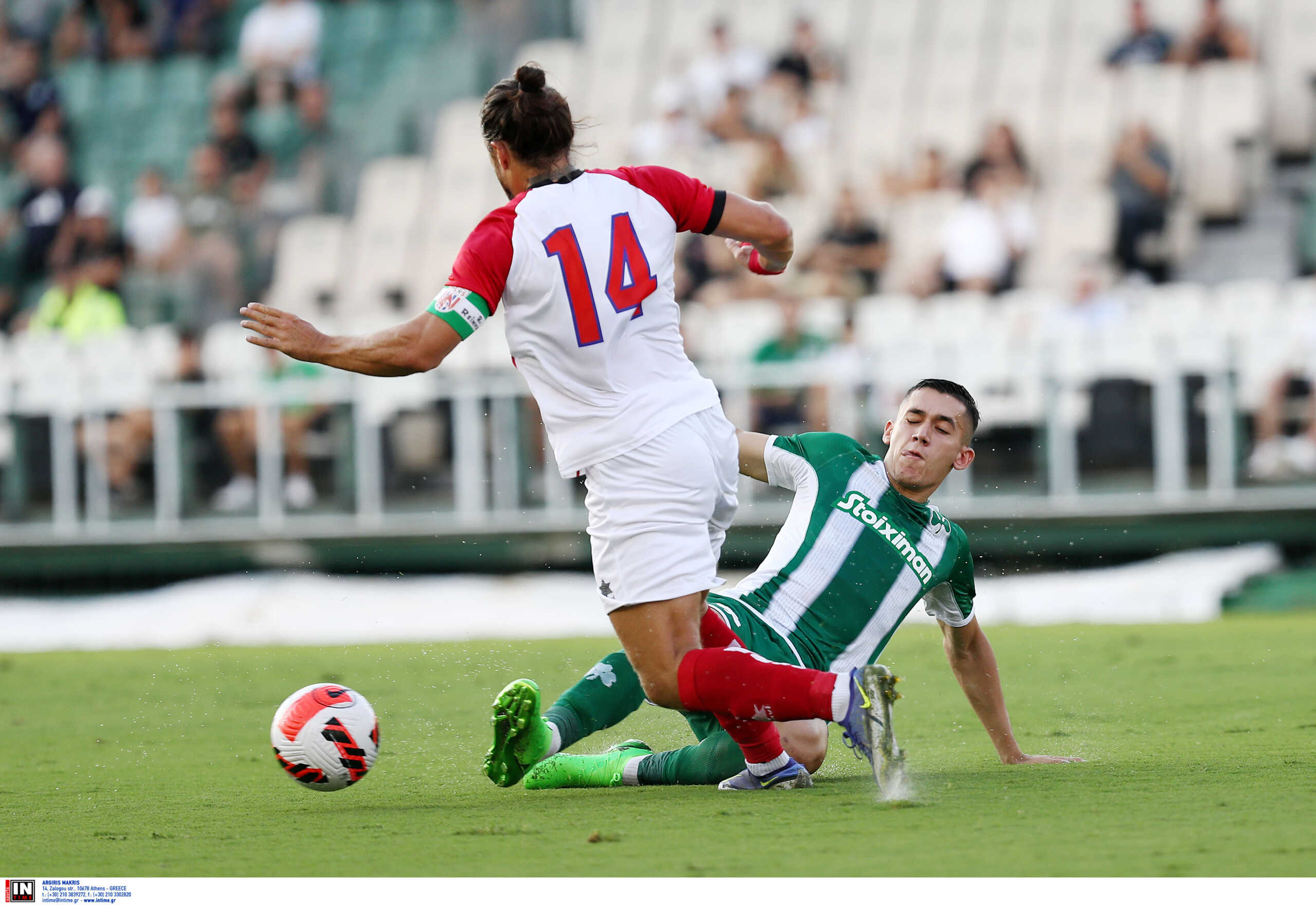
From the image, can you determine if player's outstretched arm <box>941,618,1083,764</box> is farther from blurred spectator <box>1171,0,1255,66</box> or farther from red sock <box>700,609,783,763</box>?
blurred spectator <box>1171,0,1255,66</box>

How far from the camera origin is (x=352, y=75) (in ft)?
58.2

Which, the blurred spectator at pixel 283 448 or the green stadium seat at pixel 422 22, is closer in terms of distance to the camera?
the blurred spectator at pixel 283 448

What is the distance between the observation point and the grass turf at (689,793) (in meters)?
3.73

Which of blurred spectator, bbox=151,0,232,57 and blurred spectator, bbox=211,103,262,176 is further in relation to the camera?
blurred spectator, bbox=151,0,232,57

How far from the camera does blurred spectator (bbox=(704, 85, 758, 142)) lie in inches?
577

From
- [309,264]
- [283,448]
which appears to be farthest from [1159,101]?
[283,448]

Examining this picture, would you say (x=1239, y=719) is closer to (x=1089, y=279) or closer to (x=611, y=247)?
(x=611, y=247)

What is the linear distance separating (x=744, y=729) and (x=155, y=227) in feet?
39.7

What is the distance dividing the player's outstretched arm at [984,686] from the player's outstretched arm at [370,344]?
183 centimetres

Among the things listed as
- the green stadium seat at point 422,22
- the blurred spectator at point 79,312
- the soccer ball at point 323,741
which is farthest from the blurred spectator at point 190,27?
the soccer ball at point 323,741

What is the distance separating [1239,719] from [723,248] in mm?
7530

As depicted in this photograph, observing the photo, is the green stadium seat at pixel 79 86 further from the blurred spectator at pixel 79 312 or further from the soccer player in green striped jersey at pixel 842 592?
the soccer player in green striped jersey at pixel 842 592

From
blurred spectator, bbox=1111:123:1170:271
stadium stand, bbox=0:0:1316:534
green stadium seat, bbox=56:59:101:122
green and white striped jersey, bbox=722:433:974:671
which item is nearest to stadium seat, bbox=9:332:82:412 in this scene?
stadium stand, bbox=0:0:1316:534

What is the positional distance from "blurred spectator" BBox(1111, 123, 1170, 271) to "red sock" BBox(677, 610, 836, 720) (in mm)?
9137
